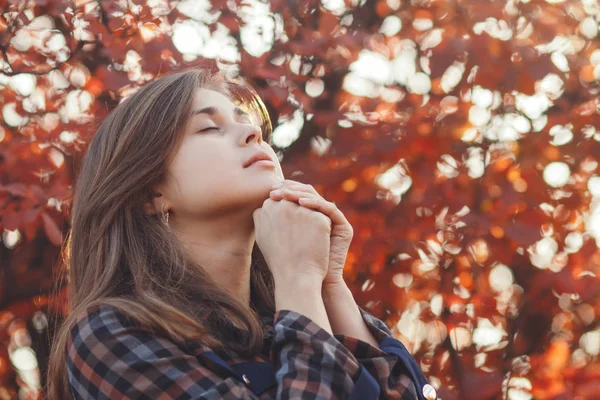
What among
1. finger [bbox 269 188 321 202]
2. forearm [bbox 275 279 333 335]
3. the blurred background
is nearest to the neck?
finger [bbox 269 188 321 202]

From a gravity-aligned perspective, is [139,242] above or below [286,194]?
below

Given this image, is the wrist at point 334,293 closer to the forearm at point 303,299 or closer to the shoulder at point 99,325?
the forearm at point 303,299

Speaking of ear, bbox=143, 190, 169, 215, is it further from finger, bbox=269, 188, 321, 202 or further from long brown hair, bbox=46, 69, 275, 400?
finger, bbox=269, 188, 321, 202

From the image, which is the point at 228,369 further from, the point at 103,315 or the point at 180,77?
the point at 180,77

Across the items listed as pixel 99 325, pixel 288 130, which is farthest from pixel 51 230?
pixel 99 325

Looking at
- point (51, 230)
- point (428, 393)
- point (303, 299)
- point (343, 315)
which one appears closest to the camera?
point (303, 299)

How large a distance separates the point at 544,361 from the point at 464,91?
115cm

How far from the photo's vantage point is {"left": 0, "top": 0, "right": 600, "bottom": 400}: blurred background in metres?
3.25

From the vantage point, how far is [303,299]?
1901 millimetres

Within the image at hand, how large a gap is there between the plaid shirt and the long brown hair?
0.24 ft

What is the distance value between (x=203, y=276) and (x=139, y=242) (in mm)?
196

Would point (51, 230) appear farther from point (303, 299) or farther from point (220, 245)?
point (303, 299)

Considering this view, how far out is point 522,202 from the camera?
324 cm

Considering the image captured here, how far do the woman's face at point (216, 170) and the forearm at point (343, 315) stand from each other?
310 millimetres
